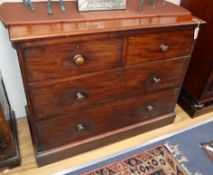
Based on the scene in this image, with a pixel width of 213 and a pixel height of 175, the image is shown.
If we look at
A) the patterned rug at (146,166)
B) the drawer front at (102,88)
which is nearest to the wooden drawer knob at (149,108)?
the drawer front at (102,88)

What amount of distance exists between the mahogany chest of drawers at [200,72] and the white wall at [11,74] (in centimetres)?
26

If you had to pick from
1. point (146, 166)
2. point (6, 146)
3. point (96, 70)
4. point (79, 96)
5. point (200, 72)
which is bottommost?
point (146, 166)

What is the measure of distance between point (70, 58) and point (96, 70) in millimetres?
163

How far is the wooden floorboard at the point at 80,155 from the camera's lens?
4.47 ft

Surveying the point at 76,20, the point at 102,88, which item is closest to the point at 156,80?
the point at 102,88

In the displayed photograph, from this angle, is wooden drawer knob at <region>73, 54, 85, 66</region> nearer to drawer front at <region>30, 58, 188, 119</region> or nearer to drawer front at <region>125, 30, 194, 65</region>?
drawer front at <region>30, 58, 188, 119</region>

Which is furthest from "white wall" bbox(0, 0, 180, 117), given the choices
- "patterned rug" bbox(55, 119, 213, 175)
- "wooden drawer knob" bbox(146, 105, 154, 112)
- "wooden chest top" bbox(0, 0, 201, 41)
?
"wooden drawer knob" bbox(146, 105, 154, 112)

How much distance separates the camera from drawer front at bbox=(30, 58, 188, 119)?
43.8 inches

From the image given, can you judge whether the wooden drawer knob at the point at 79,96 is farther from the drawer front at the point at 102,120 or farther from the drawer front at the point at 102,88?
the drawer front at the point at 102,120

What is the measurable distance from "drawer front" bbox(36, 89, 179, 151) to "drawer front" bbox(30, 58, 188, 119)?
0.19ft

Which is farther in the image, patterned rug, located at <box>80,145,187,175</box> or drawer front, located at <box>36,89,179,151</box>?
patterned rug, located at <box>80,145,187,175</box>

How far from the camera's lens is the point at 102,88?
48.3 inches

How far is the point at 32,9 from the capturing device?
1.11m

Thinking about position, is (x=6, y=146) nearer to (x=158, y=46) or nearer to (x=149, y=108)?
(x=149, y=108)
